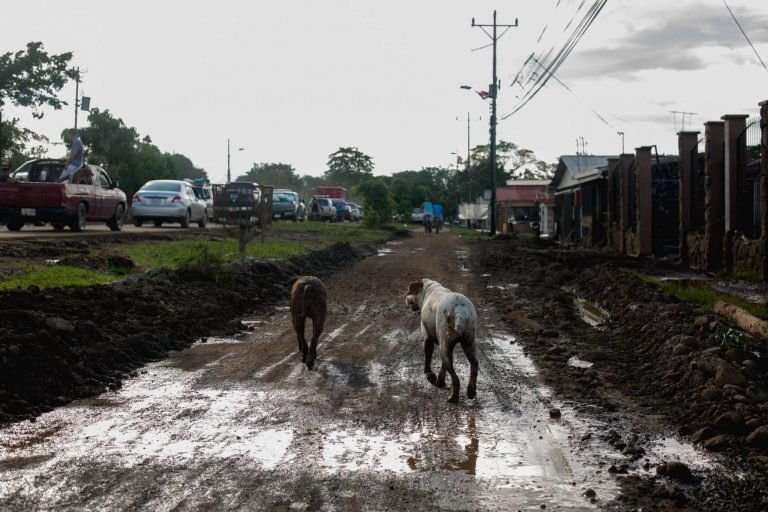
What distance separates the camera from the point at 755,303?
510 inches

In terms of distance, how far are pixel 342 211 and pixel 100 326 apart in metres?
60.8

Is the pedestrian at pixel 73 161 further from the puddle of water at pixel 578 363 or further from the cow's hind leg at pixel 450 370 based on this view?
the cow's hind leg at pixel 450 370

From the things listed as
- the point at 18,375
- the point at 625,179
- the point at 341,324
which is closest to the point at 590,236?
the point at 625,179

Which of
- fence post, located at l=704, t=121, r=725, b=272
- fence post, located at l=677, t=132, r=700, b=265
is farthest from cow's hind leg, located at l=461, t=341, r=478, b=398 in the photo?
fence post, located at l=677, t=132, r=700, b=265

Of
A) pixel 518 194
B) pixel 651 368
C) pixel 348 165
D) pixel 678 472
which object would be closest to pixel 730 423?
pixel 678 472

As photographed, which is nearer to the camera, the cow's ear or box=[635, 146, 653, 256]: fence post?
the cow's ear

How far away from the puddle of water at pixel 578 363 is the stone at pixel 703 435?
2.96m

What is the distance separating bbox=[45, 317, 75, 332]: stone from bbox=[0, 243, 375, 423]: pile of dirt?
0.01 meters

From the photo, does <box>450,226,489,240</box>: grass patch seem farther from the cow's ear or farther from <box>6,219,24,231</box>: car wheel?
the cow's ear

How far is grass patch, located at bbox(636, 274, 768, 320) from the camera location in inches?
482

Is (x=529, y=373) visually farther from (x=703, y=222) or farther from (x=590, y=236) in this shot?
(x=590, y=236)

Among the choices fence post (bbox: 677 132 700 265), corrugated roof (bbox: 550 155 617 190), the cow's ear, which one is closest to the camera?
the cow's ear

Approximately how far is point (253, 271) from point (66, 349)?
866cm

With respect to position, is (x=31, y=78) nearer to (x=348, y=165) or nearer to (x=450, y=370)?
(x=450, y=370)
